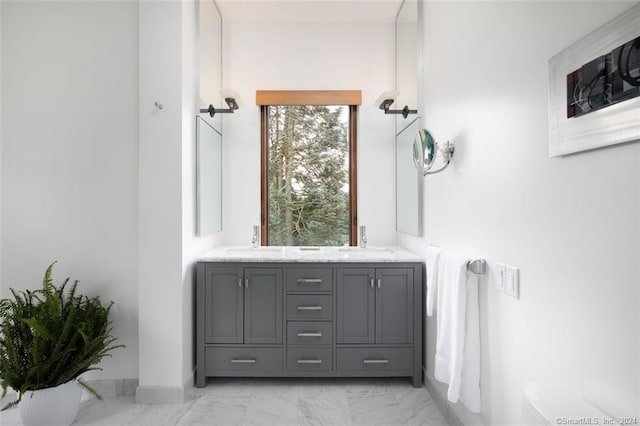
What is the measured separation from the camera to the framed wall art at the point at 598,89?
0.88 metres

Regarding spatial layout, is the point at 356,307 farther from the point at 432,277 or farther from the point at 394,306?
the point at 432,277

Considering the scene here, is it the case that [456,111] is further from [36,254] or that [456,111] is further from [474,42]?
[36,254]

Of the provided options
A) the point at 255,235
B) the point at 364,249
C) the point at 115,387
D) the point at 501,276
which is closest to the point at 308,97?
the point at 255,235

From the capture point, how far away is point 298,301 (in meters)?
2.44

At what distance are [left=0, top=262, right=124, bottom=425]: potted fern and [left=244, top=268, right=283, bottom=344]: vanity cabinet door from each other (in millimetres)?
830

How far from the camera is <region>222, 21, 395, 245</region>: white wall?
3133 mm

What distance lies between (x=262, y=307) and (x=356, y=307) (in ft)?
2.12

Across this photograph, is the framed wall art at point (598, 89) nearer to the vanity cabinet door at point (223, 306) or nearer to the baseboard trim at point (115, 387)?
the vanity cabinet door at point (223, 306)

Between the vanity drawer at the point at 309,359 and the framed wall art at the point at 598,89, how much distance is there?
187cm

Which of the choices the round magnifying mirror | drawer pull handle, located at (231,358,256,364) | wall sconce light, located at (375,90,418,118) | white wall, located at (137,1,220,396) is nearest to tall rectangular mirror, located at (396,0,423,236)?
wall sconce light, located at (375,90,418,118)

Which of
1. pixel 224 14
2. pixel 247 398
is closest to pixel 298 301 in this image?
pixel 247 398

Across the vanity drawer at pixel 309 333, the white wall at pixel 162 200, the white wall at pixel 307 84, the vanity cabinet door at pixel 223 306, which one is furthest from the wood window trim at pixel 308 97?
the vanity drawer at pixel 309 333

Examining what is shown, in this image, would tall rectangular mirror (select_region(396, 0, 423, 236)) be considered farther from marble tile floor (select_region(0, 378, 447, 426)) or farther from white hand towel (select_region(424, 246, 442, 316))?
marble tile floor (select_region(0, 378, 447, 426))

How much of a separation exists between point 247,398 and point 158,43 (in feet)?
7.71
